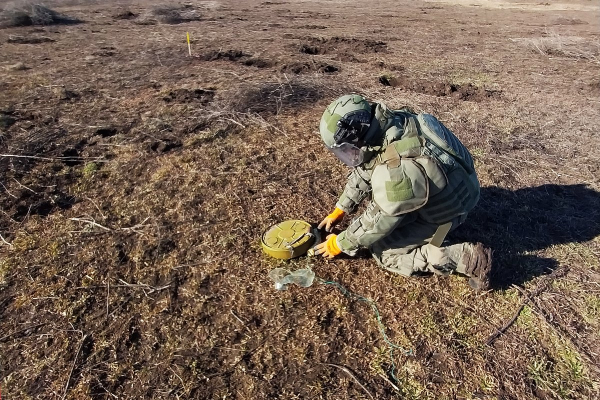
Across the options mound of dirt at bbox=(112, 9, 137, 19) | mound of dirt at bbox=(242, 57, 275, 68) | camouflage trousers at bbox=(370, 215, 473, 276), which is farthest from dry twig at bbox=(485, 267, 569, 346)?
mound of dirt at bbox=(112, 9, 137, 19)

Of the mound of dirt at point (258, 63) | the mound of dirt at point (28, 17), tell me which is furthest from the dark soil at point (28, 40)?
the mound of dirt at point (258, 63)

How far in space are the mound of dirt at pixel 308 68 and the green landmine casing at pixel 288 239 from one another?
4.72m

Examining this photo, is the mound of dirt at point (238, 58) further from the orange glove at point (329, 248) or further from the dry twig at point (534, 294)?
the dry twig at point (534, 294)

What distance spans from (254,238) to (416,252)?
138 cm

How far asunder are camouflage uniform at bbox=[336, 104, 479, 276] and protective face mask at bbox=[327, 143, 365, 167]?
0.09 metres

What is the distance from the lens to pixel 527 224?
4.00m

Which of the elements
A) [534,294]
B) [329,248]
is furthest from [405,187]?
[534,294]

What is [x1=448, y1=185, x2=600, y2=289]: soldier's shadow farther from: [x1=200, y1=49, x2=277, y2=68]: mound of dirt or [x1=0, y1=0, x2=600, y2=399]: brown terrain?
[x1=200, y1=49, x2=277, y2=68]: mound of dirt

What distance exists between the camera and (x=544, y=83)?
24.8ft

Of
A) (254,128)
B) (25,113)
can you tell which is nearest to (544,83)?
(254,128)

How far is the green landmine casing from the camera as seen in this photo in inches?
134

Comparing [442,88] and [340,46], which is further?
[340,46]

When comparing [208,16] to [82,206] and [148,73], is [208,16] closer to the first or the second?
[148,73]

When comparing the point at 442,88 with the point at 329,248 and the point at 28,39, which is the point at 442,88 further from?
the point at 28,39
